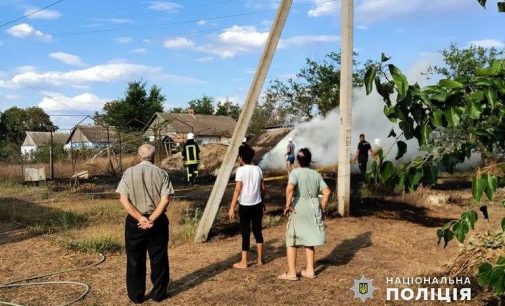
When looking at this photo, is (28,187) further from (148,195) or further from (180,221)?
(148,195)

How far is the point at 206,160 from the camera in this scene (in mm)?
27641

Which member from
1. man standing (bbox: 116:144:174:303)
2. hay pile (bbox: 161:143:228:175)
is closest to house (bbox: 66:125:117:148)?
hay pile (bbox: 161:143:228:175)

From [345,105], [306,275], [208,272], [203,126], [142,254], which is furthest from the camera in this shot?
[203,126]

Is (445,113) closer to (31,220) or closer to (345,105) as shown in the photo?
(345,105)

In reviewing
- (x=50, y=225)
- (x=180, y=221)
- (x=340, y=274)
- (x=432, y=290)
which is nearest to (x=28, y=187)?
(x=50, y=225)

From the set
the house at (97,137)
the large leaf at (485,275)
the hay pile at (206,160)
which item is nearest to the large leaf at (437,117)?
the large leaf at (485,275)

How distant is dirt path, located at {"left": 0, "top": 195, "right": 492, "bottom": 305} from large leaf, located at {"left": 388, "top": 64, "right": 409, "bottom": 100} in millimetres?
3964

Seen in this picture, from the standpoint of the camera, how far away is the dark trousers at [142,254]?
18.8 ft

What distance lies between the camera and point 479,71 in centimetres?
228

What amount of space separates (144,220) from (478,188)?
400cm

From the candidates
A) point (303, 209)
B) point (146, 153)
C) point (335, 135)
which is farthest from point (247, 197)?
point (335, 135)

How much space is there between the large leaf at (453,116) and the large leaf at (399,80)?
23 cm

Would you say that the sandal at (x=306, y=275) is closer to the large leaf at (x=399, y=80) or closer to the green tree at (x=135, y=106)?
the large leaf at (x=399, y=80)

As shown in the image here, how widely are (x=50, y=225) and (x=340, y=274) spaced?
6.67m
